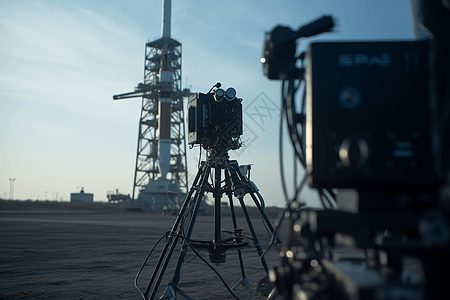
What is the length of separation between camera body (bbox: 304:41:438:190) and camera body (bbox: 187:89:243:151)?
3146mm

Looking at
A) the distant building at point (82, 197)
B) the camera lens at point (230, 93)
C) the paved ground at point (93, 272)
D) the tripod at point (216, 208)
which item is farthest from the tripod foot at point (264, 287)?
the distant building at point (82, 197)

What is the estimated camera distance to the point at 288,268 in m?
1.41

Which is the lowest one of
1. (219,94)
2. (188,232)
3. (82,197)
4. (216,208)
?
(82,197)

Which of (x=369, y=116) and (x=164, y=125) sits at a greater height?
(x=164, y=125)

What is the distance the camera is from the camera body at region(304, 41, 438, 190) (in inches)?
45.5

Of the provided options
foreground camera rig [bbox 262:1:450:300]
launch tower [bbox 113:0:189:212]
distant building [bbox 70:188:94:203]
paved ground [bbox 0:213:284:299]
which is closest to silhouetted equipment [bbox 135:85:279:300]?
paved ground [bbox 0:213:284:299]

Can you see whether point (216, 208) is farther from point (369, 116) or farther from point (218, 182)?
point (369, 116)

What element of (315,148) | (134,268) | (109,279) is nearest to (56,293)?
(109,279)

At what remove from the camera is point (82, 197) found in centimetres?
7000

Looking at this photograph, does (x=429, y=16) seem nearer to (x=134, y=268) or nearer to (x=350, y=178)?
(x=350, y=178)

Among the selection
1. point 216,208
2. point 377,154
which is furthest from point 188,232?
point 377,154

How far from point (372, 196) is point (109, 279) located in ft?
19.5

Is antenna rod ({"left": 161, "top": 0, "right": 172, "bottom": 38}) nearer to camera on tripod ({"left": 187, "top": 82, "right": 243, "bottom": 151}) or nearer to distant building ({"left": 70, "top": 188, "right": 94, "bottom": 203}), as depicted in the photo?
distant building ({"left": 70, "top": 188, "right": 94, "bottom": 203})

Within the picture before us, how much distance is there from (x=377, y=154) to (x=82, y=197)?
247 feet
